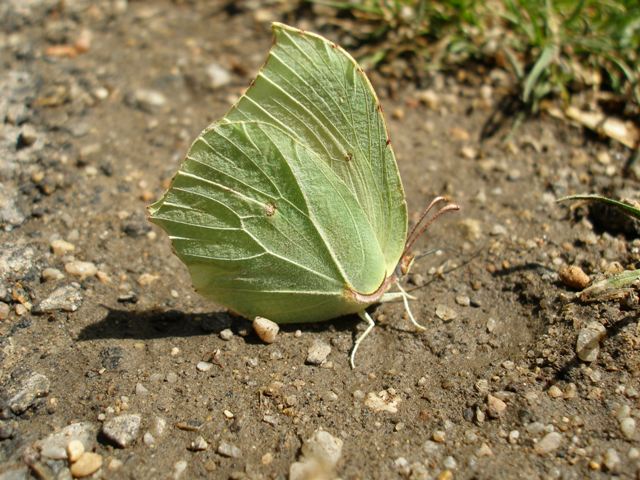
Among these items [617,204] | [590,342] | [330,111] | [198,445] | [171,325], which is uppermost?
[330,111]

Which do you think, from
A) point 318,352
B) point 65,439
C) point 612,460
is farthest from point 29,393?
point 612,460

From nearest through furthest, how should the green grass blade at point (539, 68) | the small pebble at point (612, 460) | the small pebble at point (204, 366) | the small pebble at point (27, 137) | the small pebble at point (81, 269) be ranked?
1. the small pebble at point (612, 460)
2. the small pebble at point (204, 366)
3. the small pebble at point (81, 269)
4. the small pebble at point (27, 137)
5. the green grass blade at point (539, 68)

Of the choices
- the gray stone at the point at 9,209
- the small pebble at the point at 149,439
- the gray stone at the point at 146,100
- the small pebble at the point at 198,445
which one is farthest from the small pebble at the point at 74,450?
the gray stone at the point at 146,100

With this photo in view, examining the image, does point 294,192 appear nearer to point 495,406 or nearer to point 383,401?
point 383,401

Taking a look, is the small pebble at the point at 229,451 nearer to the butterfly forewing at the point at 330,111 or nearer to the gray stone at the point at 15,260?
the butterfly forewing at the point at 330,111

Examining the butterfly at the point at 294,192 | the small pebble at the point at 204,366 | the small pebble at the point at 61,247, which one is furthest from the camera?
the small pebble at the point at 61,247

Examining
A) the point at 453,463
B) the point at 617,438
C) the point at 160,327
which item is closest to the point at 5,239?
the point at 160,327

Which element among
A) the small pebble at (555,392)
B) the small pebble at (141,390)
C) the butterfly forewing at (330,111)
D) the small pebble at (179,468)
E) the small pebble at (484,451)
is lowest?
the small pebble at (141,390)
